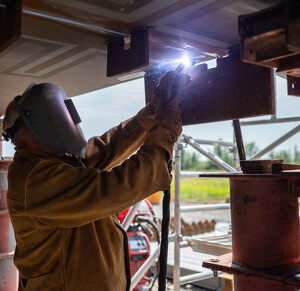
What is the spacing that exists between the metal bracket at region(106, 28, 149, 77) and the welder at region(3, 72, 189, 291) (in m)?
0.15

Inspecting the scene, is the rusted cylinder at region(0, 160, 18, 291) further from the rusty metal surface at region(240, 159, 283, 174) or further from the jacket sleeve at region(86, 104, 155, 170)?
the rusty metal surface at region(240, 159, 283, 174)

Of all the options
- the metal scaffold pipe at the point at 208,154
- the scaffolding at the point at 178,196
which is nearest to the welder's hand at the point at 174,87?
the scaffolding at the point at 178,196

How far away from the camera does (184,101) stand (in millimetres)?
1815

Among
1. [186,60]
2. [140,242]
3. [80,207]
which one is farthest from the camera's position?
[140,242]

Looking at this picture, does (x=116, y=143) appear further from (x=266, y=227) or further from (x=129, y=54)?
(x=266, y=227)

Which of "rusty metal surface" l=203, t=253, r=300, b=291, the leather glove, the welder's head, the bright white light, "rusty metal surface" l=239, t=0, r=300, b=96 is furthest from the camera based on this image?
the bright white light

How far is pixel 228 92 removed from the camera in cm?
165

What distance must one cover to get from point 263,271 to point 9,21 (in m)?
1.30

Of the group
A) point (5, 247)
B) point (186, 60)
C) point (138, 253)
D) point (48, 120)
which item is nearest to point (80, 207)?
point (48, 120)

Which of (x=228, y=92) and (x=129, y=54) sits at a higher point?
(x=129, y=54)

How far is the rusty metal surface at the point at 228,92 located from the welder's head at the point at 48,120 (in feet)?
1.76

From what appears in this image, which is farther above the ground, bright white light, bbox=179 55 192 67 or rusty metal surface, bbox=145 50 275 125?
bright white light, bbox=179 55 192 67

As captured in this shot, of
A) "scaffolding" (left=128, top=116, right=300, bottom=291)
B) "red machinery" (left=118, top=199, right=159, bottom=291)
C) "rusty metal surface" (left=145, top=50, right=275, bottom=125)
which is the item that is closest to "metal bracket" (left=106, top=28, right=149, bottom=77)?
"rusty metal surface" (left=145, top=50, right=275, bottom=125)

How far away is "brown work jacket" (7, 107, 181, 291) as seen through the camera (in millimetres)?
1550
